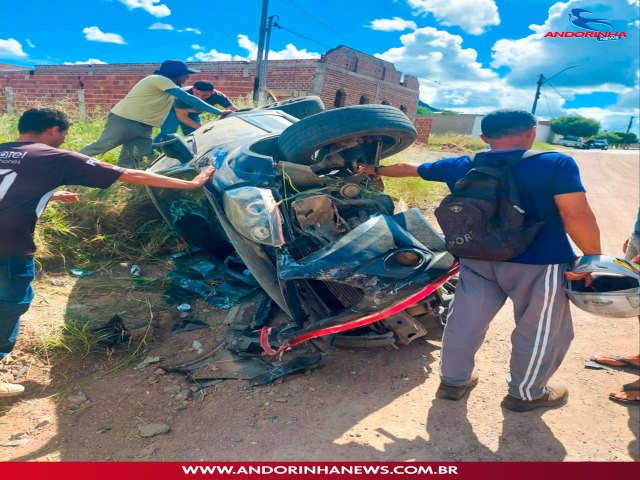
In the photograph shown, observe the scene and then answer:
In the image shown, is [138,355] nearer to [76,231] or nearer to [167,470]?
[167,470]

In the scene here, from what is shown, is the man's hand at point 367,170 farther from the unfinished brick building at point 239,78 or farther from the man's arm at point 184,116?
the unfinished brick building at point 239,78

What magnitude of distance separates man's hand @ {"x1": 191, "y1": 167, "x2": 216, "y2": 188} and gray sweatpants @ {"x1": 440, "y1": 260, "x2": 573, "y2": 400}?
1.88 meters

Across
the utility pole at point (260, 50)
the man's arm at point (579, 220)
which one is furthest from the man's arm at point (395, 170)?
the utility pole at point (260, 50)

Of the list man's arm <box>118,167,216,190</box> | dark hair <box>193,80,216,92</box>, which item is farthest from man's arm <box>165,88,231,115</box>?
man's arm <box>118,167,216,190</box>

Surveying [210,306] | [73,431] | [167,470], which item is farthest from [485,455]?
[210,306]

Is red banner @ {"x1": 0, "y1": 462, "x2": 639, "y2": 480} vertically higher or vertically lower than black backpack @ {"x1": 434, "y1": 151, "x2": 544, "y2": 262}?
lower

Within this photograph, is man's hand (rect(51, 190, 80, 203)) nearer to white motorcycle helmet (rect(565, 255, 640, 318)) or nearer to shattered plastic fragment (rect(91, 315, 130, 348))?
shattered plastic fragment (rect(91, 315, 130, 348))

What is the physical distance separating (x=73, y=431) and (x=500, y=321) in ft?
9.98

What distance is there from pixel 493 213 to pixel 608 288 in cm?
63

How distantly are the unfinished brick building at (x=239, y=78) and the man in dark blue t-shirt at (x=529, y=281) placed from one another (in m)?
11.1

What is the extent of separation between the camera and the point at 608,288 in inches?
81.0

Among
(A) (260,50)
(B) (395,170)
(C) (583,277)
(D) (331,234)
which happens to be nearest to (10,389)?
(D) (331,234)

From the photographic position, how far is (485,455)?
208cm

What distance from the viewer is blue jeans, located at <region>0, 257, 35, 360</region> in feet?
8.40
